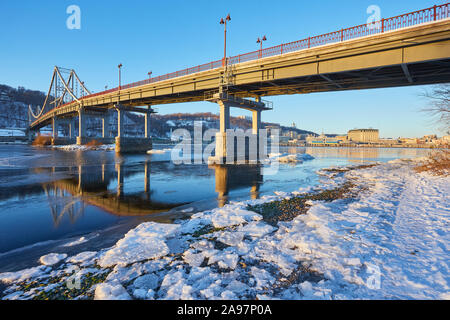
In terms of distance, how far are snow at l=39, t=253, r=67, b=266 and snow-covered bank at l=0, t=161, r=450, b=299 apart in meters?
0.04

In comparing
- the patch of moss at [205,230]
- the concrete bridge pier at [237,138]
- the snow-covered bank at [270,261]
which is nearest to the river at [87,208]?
the snow-covered bank at [270,261]

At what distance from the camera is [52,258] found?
4.42 metres

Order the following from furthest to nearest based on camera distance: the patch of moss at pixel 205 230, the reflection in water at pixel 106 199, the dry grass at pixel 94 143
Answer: the dry grass at pixel 94 143, the reflection in water at pixel 106 199, the patch of moss at pixel 205 230

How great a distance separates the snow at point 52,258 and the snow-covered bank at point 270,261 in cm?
4

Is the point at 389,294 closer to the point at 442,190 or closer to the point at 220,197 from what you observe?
the point at 220,197

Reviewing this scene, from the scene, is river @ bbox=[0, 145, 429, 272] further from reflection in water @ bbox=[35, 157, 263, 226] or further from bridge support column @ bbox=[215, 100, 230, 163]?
bridge support column @ bbox=[215, 100, 230, 163]

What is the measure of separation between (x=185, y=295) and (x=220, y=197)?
23.5ft

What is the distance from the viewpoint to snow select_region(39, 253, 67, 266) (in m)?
4.25

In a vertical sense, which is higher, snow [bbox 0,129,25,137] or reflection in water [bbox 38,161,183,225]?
snow [bbox 0,129,25,137]

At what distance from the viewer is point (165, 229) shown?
19.0 feet

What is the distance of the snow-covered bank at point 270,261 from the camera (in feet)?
10.0

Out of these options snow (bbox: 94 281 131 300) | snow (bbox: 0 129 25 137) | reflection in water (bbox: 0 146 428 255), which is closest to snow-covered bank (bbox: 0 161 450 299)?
snow (bbox: 94 281 131 300)

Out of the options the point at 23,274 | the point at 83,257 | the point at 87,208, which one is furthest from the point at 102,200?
the point at 23,274

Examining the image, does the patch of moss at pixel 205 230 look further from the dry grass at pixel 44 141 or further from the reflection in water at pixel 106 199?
the dry grass at pixel 44 141
